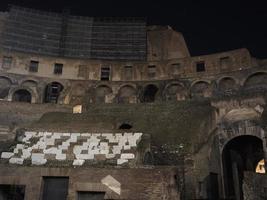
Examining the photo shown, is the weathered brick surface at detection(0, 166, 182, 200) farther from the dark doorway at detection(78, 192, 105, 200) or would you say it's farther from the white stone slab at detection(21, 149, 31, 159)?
the white stone slab at detection(21, 149, 31, 159)

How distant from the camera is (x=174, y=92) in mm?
34188

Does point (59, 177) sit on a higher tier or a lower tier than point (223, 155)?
lower

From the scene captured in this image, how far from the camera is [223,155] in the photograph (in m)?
16.8

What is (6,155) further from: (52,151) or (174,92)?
(174,92)

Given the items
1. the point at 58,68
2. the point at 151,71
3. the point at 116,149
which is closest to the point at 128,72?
the point at 151,71

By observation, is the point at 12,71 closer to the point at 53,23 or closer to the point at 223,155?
the point at 53,23

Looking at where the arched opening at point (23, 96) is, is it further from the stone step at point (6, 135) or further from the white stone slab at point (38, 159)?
the white stone slab at point (38, 159)

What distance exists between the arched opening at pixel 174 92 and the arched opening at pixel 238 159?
573 inches

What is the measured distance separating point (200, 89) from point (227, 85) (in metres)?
3.00

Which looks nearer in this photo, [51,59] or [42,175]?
[42,175]

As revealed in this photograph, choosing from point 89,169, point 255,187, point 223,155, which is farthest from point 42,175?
point 223,155

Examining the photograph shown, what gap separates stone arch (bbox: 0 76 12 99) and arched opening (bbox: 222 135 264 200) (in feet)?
82.6

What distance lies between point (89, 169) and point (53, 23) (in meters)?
33.7

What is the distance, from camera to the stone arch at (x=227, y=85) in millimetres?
31750
